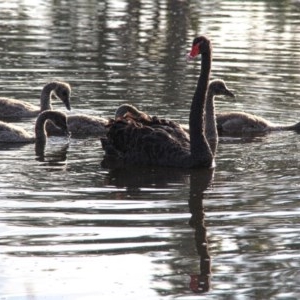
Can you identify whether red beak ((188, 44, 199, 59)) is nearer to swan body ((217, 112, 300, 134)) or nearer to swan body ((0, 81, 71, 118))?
swan body ((217, 112, 300, 134))

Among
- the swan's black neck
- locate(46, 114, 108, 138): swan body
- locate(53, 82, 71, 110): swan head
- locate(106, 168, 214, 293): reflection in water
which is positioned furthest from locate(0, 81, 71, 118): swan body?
locate(106, 168, 214, 293): reflection in water

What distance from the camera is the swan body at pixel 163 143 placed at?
1040 centimetres

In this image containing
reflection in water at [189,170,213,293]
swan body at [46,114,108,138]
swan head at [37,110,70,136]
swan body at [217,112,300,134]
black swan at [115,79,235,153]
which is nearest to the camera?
reflection in water at [189,170,213,293]

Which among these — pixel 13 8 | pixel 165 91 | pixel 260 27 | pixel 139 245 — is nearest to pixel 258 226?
pixel 139 245

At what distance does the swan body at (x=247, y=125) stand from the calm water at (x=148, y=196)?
7.3 inches

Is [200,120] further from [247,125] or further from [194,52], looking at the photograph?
[247,125]

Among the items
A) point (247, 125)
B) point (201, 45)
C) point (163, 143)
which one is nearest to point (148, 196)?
point (163, 143)

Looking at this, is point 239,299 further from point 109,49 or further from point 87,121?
point 109,49

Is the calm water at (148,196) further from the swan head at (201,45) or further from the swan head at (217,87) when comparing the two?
the swan head at (201,45)

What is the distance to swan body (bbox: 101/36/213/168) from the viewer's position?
1040cm

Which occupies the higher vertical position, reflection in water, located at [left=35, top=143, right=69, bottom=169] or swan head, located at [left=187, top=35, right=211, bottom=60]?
swan head, located at [left=187, top=35, right=211, bottom=60]

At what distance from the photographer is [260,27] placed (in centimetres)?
2178

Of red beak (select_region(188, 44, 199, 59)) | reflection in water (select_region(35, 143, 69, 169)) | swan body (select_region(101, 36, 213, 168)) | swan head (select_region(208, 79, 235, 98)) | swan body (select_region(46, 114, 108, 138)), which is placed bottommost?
swan body (select_region(46, 114, 108, 138))

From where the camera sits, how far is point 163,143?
10.5 meters
